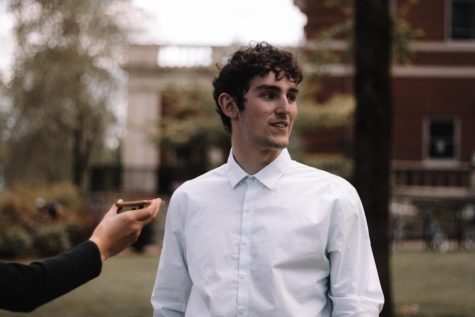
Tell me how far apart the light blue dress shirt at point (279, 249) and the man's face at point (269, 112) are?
0.33ft

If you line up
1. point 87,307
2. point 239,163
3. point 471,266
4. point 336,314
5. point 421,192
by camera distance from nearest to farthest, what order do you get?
point 336,314, point 239,163, point 87,307, point 471,266, point 421,192

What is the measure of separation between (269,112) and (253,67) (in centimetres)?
20

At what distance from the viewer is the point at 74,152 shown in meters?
29.2

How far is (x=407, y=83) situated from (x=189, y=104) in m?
7.52

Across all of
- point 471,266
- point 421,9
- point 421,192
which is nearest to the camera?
point 471,266

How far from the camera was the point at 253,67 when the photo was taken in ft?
11.3

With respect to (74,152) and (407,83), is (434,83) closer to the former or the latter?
(407,83)

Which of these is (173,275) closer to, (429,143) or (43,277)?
(43,277)

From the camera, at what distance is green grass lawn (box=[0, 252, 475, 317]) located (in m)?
10.5

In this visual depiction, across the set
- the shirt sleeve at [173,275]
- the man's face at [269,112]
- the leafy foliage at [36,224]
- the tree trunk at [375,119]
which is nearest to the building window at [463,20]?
the leafy foliage at [36,224]

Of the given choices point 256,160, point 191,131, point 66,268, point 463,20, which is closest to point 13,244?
point 191,131

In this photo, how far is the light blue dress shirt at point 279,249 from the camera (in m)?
3.19

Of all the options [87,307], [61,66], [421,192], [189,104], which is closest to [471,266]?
[87,307]

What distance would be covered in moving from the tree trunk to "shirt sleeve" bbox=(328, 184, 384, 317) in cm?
519
